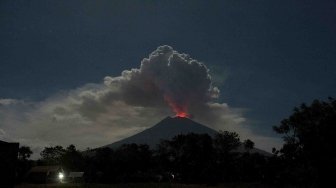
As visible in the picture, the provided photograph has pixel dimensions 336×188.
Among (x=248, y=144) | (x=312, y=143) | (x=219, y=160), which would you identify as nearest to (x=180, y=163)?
(x=219, y=160)

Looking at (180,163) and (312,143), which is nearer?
(312,143)

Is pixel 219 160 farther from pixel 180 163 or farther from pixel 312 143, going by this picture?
pixel 312 143

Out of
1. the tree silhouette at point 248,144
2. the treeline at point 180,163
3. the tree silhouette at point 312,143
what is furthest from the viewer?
the tree silhouette at point 248,144

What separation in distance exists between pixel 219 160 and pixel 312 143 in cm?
6386

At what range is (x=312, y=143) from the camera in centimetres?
4619

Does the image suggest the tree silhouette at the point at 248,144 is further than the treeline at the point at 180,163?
Yes

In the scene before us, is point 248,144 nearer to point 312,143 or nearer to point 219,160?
point 219,160

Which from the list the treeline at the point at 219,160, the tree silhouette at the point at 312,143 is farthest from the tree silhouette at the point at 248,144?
the tree silhouette at the point at 312,143

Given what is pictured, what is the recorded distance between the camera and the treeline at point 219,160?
4676 centimetres

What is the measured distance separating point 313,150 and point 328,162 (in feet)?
8.37

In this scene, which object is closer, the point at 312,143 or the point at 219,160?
the point at 312,143

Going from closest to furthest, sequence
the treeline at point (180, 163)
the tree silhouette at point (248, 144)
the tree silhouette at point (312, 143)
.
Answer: the tree silhouette at point (312, 143), the treeline at point (180, 163), the tree silhouette at point (248, 144)

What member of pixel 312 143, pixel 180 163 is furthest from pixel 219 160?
pixel 312 143

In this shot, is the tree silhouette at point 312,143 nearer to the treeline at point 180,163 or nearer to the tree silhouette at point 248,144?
the treeline at point 180,163
